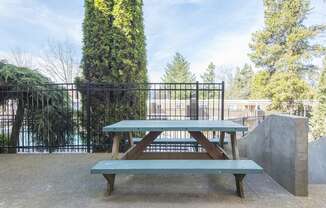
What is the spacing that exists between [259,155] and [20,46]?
17691 mm

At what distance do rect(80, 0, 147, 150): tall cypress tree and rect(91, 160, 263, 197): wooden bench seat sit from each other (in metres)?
2.85

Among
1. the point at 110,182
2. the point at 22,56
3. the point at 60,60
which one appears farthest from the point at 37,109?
the point at 22,56

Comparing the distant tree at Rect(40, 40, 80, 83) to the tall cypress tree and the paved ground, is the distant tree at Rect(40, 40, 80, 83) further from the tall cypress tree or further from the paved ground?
the paved ground

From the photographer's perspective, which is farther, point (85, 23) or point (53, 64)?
point (53, 64)

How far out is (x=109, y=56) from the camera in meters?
5.37

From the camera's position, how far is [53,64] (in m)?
17.7

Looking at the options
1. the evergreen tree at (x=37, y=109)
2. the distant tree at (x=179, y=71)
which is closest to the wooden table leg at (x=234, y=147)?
the evergreen tree at (x=37, y=109)

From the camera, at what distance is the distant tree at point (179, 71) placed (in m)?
35.5

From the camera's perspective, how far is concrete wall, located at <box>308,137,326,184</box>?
4.04 meters

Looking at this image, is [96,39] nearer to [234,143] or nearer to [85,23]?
[85,23]

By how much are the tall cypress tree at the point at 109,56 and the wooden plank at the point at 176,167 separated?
2.86 meters

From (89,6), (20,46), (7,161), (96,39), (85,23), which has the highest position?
(20,46)

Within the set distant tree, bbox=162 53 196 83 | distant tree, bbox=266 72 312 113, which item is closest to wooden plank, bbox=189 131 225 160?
distant tree, bbox=266 72 312 113

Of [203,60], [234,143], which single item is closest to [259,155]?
[234,143]
